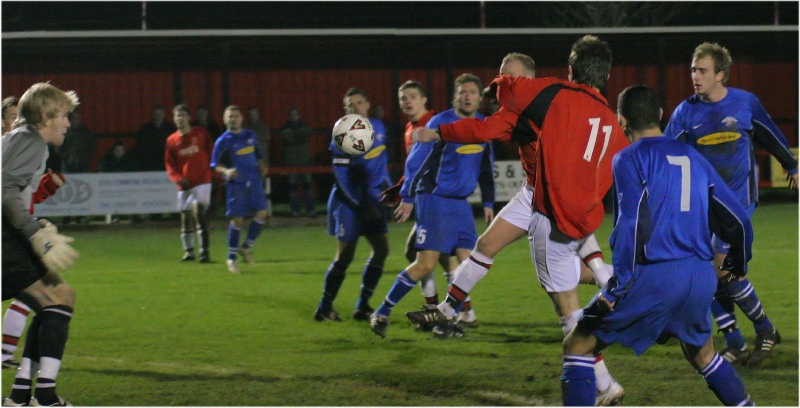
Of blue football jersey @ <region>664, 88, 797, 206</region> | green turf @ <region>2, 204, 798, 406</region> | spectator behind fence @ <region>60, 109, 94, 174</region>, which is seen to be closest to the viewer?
green turf @ <region>2, 204, 798, 406</region>

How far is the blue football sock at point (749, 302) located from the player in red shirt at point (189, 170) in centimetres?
772

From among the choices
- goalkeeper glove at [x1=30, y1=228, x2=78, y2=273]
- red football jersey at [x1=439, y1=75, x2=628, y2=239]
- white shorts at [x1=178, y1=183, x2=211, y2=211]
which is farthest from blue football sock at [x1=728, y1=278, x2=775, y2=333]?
white shorts at [x1=178, y1=183, x2=211, y2=211]

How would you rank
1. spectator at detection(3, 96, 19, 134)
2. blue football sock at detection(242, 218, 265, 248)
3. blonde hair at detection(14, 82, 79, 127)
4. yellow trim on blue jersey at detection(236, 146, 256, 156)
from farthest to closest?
yellow trim on blue jersey at detection(236, 146, 256, 156)
blue football sock at detection(242, 218, 265, 248)
spectator at detection(3, 96, 19, 134)
blonde hair at detection(14, 82, 79, 127)

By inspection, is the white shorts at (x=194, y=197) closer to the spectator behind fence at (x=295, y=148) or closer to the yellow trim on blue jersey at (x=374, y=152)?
the yellow trim on blue jersey at (x=374, y=152)

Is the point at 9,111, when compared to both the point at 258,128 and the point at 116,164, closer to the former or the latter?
the point at 116,164

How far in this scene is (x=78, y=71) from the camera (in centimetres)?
2061

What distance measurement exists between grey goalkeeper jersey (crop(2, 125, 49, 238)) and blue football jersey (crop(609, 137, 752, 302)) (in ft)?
9.27

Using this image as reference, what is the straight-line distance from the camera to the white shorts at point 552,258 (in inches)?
218

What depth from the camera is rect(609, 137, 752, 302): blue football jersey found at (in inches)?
168

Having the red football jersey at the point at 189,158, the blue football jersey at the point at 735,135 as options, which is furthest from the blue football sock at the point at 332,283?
the red football jersey at the point at 189,158

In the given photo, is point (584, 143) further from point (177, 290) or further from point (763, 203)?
point (763, 203)

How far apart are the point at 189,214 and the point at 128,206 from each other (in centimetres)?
485

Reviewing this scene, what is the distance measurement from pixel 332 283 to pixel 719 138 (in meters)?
3.25

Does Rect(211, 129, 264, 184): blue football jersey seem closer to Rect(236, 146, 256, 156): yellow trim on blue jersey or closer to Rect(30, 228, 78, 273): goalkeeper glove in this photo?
Rect(236, 146, 256, 156): yellow trim on blue jersey
